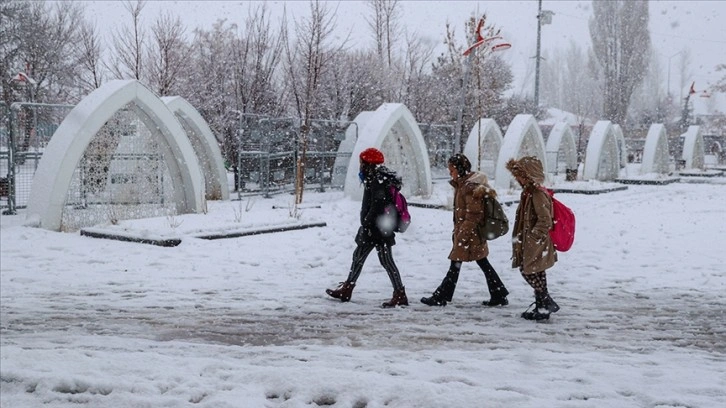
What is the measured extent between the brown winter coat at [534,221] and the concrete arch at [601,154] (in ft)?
71.9

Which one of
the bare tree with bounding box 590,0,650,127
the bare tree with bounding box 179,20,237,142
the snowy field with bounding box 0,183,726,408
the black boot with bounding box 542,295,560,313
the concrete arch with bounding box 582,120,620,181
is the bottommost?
the snowy field with bounding box 0,183,726,408

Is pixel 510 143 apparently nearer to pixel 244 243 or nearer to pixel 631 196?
pixel 631 196

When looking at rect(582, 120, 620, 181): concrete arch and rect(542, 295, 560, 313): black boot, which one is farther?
rect(582, 120, 620, 181): concrete arch

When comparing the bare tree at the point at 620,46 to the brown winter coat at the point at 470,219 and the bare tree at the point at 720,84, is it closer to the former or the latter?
the bare tree at the point at 720,84

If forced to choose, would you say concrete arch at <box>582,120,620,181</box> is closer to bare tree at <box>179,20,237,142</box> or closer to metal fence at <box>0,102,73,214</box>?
bare tree at <box>179,20,237,142</box>

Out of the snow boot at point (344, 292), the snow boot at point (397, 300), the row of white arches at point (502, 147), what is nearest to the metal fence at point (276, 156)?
the row of white arches at point (502, 147)

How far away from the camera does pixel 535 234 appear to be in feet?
21.0

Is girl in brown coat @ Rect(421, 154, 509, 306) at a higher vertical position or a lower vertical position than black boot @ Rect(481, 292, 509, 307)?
higher

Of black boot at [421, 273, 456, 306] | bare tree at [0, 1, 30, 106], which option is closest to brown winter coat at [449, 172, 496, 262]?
black boot at [421, 273, 456, 306]

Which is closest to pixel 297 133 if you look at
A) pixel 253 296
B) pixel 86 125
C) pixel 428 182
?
pixel 428 182

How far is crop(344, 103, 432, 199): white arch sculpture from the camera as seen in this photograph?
1762 cm

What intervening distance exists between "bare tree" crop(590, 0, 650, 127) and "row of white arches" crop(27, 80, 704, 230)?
18.3 meters

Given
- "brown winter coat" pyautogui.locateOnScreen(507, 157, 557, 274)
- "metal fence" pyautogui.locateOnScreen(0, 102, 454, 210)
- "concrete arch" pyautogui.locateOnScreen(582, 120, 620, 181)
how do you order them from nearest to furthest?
1. "brown winter coat" pyautogui.locateOnScreen(507, 157, 557, 274)
2. "metal fence" pyautogui.locateOnScreen(0, 102, 454, 210)
3. "concrete arch" pyautogui.locateOnScreen(582, 120, 620, 181)

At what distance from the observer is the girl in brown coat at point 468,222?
22.6 feet
